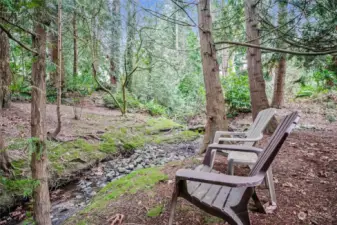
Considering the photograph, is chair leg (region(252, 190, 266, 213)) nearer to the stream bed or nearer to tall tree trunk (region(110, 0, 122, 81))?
Answer: the stream bed

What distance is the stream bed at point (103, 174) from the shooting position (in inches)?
128

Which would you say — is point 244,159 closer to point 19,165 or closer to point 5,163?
point 5,163

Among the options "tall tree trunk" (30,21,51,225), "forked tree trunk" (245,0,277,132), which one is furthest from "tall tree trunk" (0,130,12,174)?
"forked tree trunk" (245,0,277,132)

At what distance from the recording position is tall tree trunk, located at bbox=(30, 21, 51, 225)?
195 cm

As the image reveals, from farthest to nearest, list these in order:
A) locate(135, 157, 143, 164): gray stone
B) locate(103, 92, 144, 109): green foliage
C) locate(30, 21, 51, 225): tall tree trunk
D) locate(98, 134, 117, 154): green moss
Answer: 1. locate(103, 92, 144, 109): green foliage
2. locate(98, 134, 117, 154): green moss
3. locate(135, 157, 143, 164): gray stone
4. locate(30, 21, 51, 225): tall tree trunk

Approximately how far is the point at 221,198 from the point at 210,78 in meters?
2.55

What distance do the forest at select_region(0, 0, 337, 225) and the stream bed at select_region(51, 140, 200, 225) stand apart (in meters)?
0.03

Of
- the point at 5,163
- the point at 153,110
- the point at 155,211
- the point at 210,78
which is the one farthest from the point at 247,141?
the point at 153,110

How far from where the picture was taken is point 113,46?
9.53 metres

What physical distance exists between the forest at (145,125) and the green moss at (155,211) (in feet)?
0.07

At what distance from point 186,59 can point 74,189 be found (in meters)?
11.5

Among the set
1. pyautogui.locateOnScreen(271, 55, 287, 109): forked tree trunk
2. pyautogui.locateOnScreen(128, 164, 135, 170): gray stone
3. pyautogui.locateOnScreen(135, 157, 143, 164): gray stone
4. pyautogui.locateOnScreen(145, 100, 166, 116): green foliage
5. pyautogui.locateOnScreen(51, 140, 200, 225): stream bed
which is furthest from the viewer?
pyautogui.locateOnScreen(145, 100, 166, 116): green foliage

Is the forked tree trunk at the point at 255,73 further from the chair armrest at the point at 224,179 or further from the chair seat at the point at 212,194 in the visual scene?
the chair armrest at the point at 224,179

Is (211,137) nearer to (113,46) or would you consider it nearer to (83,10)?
(83,10)
